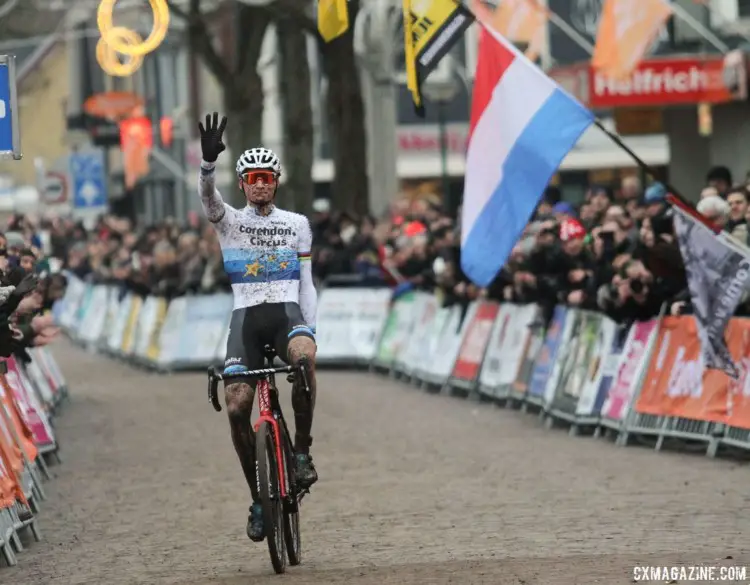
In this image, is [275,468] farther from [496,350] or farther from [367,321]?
[367,321]

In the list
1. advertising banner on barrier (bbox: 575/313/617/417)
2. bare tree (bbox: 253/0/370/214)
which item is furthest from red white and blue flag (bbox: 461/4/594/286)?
bare tree (bbox: 253/0/370/214)

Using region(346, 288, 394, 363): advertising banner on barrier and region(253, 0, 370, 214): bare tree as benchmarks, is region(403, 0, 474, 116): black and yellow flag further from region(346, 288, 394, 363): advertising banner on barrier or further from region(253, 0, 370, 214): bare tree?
region(253, 0, 370, 214): bare tree

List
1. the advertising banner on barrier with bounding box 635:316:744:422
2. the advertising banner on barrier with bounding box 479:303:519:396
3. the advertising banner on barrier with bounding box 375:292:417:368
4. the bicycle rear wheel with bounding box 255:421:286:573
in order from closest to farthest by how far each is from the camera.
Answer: the bicycle rear wheel with bounding box 255:421:286:573, the advertising banner on barrier with bounding box 635:316:744:422, the advertising banner on barrier with bounding box 479:303:519:396, the advertising banner on barrier with bounding box 375:292:417:368

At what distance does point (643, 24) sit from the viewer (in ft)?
78.3

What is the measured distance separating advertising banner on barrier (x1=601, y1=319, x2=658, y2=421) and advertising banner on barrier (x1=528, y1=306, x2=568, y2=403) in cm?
190

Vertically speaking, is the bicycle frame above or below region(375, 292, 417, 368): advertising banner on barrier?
above

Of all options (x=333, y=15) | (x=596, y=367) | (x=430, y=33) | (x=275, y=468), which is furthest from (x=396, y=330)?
(x=275, y=468)

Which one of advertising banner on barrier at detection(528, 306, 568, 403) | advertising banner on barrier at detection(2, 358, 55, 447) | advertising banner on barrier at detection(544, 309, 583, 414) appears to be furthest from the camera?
advertising banner on barrier at detection(528, 306, 568, 403)

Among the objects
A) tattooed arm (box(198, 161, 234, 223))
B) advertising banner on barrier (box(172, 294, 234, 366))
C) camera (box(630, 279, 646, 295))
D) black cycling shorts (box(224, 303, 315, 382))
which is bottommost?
advertising banner on barrier (box(172, 294, 234, 366))

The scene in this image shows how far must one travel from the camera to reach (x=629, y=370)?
58.0ft

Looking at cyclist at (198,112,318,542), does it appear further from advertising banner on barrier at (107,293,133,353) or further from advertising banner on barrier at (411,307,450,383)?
advertising banner on barrier at (107,293,133,353)

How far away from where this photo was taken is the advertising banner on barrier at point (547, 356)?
19.9m

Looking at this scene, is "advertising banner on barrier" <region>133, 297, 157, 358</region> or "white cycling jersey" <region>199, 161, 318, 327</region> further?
"advertising banner on barrier" <region>133, 297, 157, 358</region>

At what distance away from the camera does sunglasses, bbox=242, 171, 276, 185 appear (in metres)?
11.6
